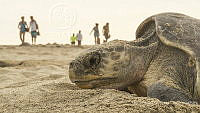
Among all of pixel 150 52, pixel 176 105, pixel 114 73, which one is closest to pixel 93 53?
pixel 114 73

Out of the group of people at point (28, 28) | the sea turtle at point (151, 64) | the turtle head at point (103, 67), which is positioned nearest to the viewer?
the sea turtle at point (151, 64)

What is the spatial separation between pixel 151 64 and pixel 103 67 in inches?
15.0

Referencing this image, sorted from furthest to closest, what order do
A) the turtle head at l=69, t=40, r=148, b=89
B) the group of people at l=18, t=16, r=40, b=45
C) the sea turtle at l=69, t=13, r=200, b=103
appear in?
the group of people at l=18, t=16, r=40, b=45 < the turtle head at l=69, t=40, r=148, b=89 < the sea turtle at l=69, t=13, r=200, b=103

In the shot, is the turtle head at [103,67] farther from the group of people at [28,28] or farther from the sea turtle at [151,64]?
the group of people at [28,28]

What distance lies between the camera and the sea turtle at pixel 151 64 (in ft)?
6.94

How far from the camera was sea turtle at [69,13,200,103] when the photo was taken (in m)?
2.12

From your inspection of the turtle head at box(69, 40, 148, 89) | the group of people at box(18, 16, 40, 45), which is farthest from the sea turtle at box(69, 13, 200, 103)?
the group of people at box(18, 16, 40, 45)

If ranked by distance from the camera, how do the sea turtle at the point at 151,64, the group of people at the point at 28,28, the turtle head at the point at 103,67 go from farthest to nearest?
1. the group of people at the point at 28,28
2. the turtle head at the point at 103,67
3. the sea turtle at the point at 151,64

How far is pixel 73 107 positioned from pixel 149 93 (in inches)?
22.4

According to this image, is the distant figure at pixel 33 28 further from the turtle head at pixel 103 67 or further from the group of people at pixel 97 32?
the turtle head at pixel 103 67

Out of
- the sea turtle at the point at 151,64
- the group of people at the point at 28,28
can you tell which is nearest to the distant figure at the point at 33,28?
the group of people at the point at 28,28

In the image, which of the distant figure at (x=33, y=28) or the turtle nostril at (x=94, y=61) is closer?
the turtle nostril at (x=94, y=61)

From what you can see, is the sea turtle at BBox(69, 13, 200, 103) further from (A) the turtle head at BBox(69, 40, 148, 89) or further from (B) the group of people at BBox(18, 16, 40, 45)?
(B) the group of people at BBox(18, 16, 40, 45)

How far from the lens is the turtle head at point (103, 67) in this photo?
2238 mm
